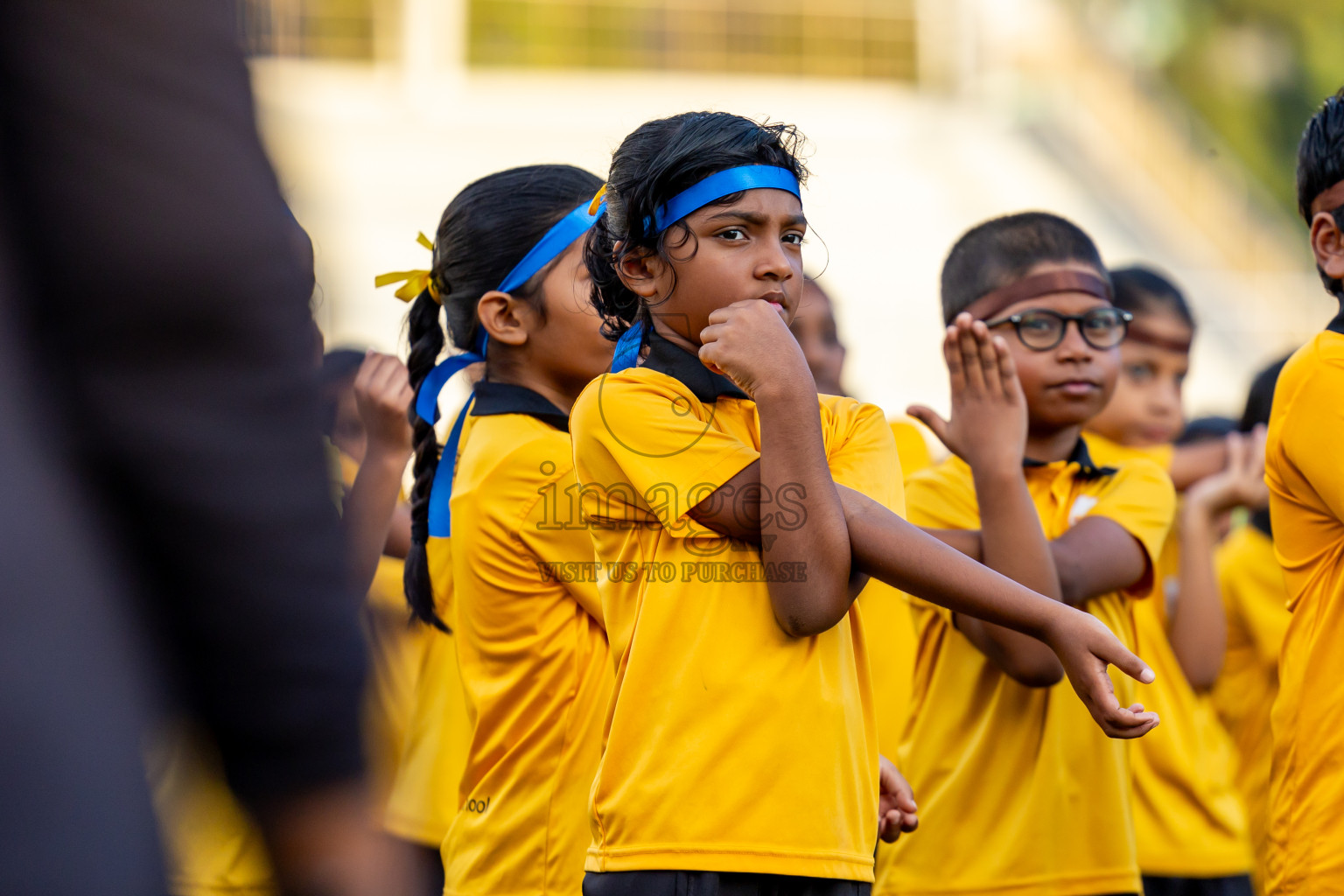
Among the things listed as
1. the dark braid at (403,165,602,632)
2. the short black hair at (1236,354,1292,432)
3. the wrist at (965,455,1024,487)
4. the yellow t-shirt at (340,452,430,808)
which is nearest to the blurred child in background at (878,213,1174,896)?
the wrist at (965,455,1024,487)

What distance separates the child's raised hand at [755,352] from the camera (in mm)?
2059

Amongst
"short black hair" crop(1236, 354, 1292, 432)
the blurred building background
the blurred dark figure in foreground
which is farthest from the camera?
the blurred building background

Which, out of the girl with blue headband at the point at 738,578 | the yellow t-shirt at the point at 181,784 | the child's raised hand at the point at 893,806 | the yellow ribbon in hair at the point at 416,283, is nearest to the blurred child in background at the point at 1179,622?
the child's raised hand at the point at 893,806

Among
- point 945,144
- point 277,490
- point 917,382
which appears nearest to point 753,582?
point 277,490

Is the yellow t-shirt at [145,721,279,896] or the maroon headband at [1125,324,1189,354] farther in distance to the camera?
the maroon headband at [1125,324,1189,354]

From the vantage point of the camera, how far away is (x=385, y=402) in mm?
3195

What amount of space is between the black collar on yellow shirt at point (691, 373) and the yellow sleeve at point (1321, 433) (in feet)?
3.38

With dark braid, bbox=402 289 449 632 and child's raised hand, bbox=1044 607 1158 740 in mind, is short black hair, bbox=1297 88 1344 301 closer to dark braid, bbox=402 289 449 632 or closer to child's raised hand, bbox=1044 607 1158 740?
child's raised hand, bbox=1044 607 1158 740

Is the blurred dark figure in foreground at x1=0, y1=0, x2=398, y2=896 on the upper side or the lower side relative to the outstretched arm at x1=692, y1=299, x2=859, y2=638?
upper

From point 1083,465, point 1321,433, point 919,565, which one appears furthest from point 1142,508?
point 919,565

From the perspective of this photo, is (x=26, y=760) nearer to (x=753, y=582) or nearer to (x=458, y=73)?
(x=753, y=582)

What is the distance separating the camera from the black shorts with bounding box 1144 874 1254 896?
3.11m

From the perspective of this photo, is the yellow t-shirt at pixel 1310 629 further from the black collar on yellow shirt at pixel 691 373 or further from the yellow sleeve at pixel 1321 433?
the black collar on yellow shirt at pixel 691 373

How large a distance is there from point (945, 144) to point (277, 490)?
1689 cm
